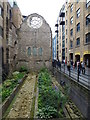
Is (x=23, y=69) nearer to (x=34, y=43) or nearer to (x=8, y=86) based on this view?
(x=34, y=43)

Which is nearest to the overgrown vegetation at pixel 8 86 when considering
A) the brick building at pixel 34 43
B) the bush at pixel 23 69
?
the bush at pixel 23 69

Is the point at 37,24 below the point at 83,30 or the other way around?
the other way around

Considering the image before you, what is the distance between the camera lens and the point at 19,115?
262 inches

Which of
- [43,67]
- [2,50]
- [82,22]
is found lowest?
[43,67]

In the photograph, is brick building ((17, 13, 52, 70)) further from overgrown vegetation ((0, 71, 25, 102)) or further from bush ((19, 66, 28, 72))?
overgrown vegetation ((0, 71, 25, 102))

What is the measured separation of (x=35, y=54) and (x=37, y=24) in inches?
229

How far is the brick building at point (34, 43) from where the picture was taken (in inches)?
856

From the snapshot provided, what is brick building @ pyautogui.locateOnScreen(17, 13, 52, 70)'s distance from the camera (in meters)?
21.7

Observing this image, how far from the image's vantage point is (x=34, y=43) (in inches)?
864

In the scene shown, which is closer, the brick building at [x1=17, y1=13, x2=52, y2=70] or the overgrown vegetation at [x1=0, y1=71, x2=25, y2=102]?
the overgrown vegetation at [x1=0, y1=71, x2=25, y2=102]

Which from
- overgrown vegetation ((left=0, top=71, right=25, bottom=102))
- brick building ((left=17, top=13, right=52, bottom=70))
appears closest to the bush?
brick building ((left=17, top=13, right=52, bottom=70))

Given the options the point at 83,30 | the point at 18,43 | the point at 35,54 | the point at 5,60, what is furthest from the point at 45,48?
the point at 5,60

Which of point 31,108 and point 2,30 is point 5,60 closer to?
point 2,30

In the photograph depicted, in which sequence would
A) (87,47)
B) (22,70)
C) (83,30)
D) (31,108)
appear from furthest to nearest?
1. (22,70)
2. (83,30)
3. (87,47)
4. (31,108)
